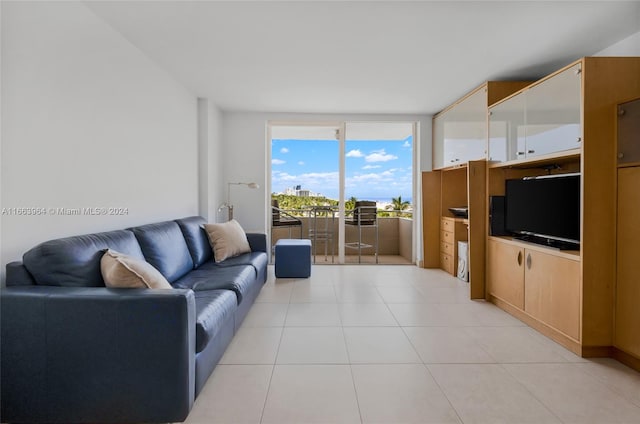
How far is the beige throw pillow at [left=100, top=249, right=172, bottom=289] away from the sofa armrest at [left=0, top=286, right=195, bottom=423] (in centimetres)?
18

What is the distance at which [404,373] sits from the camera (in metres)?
2.14

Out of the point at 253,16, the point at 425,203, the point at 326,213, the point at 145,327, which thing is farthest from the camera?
the point at 326,213

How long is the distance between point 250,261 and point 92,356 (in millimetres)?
2005

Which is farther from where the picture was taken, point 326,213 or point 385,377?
point 326,213

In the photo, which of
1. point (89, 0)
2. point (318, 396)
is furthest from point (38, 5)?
point (318, 396)

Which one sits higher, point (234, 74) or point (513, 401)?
point (234, 74)

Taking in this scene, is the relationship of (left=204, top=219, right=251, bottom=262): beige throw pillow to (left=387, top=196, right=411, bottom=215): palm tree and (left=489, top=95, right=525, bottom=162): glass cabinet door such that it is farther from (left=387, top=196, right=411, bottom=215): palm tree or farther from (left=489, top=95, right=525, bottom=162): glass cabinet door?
(left=387, top=196, right=411, bottom=215): palm tree

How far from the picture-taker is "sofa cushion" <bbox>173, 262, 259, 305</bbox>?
263cm

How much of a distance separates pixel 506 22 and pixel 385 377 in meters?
2.81

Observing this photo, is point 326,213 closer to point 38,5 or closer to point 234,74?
point 234,74

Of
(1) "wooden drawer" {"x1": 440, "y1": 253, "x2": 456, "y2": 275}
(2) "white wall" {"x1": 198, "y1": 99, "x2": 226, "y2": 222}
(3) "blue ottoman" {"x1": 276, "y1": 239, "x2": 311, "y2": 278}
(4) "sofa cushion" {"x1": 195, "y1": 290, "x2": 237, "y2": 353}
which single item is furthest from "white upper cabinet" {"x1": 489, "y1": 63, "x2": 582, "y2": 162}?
(2) "white wall" {"x1": 198, "y1": 99, "x2": 226, "y2": 222}

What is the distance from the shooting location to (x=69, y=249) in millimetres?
1851

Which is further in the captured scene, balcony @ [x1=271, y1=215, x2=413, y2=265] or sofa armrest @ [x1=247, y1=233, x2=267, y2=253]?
balcony @ [x1=271, y1=215, x2=413, y2=265]

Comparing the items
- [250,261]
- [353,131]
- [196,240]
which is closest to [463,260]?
[250,261]
